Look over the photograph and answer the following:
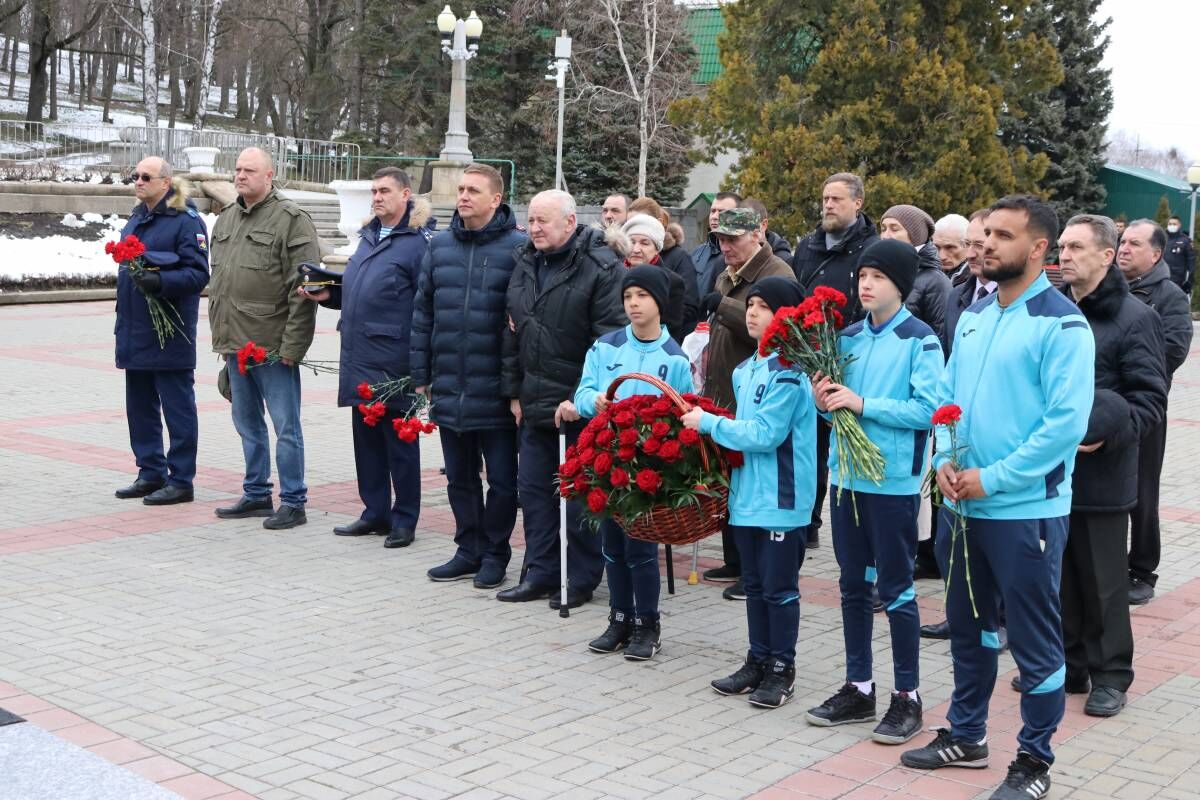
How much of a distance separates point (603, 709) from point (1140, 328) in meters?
2.63

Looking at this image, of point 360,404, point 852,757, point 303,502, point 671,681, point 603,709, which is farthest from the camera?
point 303,502

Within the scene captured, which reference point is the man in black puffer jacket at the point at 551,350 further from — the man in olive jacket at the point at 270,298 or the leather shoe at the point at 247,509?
the leather shoe at the point at 247,509

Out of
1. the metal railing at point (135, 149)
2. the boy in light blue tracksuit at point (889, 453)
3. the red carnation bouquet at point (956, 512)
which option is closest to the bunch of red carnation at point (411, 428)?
the boy in light blue tracksuit at point (889, 453)

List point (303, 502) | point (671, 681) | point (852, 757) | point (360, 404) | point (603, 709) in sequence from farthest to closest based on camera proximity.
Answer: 1. point (303, 502)
2. point (360, 404)
3. point (671, 681)
4. point (603, 709)
5. point (852, 757)

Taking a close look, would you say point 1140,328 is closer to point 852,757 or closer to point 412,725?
point 852,757

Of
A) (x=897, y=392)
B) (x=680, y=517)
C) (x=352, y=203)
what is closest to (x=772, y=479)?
(x=680, y=517)

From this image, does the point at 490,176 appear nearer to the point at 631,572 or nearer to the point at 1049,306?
the point at 631,572

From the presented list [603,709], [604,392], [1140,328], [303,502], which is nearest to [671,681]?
[603,709]

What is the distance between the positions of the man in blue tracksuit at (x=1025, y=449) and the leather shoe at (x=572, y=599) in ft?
8.97

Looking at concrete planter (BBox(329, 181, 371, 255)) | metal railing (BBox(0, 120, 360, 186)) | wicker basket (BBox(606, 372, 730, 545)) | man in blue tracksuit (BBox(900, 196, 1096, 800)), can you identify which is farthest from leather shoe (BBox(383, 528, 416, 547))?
metal railing (BBox(0, 120, 360, 186))

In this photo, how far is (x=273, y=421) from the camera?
873 cm

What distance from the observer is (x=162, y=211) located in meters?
9.24

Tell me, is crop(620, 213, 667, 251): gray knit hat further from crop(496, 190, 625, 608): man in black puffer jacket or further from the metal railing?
the metal railing

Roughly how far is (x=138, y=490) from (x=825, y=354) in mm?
5891
